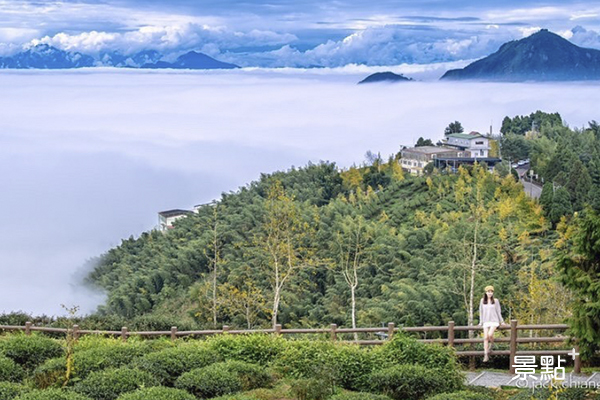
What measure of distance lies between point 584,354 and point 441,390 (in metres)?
1.90

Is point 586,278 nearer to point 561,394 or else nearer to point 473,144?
point 561,394

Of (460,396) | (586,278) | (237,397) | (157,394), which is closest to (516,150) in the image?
(586,278)

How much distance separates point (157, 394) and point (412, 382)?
9.16 feet

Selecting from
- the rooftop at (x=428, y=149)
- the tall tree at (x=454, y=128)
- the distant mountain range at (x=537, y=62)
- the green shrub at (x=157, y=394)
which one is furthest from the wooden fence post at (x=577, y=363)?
the distant mountain range at (x=537, y=62)

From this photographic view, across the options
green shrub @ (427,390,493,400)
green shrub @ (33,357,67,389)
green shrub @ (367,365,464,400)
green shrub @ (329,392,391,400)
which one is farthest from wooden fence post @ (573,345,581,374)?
green shrub @ (33,357,67,389)

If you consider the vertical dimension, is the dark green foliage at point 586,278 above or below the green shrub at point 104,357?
above

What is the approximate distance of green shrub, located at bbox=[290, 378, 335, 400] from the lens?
923 cm

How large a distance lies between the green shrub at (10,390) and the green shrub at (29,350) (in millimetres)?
1403

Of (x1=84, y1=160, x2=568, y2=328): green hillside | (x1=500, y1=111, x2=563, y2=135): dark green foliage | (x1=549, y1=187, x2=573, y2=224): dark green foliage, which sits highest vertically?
(x1=500, y1=111, x2=563, y2=135): dark green foliage

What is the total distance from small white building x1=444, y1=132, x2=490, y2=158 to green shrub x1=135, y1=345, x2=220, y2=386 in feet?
183

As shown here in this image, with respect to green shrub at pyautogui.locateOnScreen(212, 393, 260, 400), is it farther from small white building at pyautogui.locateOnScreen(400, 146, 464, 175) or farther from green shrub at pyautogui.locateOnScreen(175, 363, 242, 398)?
small white building at pyautogui.locateOnScreen(400, 146, 464, 175)

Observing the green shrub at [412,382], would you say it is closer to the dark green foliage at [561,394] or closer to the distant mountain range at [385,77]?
the dark green foliage at [561,394]

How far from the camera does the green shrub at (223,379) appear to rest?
936cm

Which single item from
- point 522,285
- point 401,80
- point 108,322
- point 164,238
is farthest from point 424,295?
point 401,80
